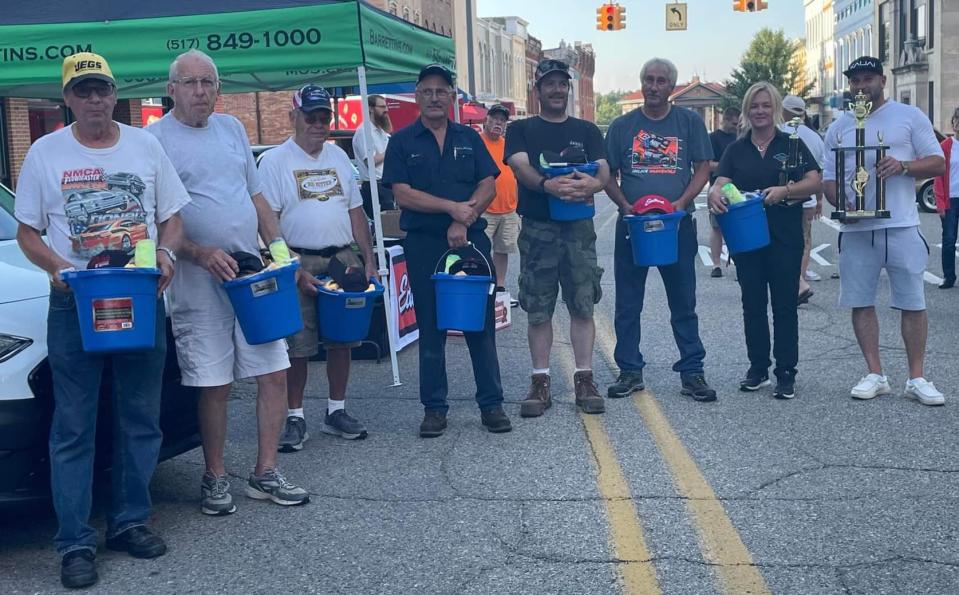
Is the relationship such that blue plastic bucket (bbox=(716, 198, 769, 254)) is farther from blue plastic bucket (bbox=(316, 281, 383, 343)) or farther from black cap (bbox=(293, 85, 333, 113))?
black cap (bbox=(293, 85, 333, 113))

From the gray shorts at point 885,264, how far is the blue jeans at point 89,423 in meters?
4.40

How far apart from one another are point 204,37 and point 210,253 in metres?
3.58

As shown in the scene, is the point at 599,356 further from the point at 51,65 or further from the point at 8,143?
the point at 8,143

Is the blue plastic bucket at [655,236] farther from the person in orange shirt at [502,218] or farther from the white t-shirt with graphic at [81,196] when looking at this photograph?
the person in orange shirt at [502,218]

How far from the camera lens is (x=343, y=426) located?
6.80 meters

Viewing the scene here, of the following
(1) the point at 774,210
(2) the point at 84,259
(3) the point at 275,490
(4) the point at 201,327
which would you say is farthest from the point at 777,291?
(2) the point at 84,259

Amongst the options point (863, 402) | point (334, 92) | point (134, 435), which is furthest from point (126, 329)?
point (334, 92)

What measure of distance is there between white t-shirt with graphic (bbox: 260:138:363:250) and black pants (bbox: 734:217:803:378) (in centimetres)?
258

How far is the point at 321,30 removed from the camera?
8125 millimetres

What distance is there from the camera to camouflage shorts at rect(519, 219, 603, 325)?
7.18 metres

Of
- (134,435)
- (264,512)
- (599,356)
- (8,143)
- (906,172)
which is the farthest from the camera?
(8,143)

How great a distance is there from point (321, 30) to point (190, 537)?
13.8ft

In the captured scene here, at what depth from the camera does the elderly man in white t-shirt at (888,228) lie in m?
7.04

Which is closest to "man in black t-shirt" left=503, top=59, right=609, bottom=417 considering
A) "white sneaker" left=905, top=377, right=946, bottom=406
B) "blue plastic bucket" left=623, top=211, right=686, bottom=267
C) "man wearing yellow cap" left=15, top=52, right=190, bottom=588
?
"blue plastic bucket" left=623, top=211, right=686, bottom=267
